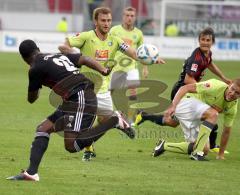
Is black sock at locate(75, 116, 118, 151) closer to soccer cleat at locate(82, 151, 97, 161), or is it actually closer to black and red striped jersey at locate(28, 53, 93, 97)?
black and red striped jersey at locate(28, 53, 93, 97)

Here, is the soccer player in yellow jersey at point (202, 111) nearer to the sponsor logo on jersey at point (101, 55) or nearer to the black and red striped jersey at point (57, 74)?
the sponsor logo on jersey at point (101, 55)

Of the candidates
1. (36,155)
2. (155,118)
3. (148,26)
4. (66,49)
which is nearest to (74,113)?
(36,155)

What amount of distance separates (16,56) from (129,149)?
27.3m

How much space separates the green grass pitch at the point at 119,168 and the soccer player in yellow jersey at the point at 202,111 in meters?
0.23

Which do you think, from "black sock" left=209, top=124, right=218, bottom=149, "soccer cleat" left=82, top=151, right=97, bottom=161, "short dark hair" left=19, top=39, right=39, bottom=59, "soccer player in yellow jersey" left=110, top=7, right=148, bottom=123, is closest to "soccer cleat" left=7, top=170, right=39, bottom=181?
"short dark hair" left=19, top=39, right=39, bottom=59

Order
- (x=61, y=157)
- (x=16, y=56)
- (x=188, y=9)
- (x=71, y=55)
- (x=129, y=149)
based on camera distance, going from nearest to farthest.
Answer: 1. (x=71, y=55)
2. (x=61, y=157)
3. (x=129, y=149)
4. (x=16, y=56)
5. (x=188, y=9)

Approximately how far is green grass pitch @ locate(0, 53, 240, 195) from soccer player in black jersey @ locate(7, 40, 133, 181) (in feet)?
1.49

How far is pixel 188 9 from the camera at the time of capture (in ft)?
145

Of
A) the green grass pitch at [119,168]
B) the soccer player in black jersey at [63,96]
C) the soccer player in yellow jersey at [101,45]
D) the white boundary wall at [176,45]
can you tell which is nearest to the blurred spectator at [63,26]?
the white boundary wall at [176,45]

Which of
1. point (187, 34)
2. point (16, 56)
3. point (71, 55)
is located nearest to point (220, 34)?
point (187, 34)

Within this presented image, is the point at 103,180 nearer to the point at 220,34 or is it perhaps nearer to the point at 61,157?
the point at 61,157

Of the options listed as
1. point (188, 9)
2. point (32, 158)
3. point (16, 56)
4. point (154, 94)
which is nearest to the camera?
point (32, 158)

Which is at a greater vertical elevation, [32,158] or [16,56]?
[32,158]

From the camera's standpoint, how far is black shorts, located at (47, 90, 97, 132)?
1044cm
